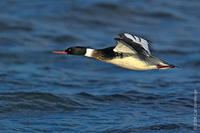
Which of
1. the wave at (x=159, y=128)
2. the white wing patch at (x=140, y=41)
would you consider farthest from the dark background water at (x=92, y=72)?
the white wing patch at (x=140, y=41)

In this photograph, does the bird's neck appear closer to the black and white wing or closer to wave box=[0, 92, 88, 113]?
the black and white wing

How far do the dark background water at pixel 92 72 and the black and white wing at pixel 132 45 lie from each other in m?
1.28

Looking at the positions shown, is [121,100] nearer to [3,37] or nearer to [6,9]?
[3,37]

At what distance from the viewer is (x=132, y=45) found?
26.1 ft

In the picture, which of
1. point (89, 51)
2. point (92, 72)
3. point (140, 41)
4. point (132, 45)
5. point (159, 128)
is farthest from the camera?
point (92, 72)

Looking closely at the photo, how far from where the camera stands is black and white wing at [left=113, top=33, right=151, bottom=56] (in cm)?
786

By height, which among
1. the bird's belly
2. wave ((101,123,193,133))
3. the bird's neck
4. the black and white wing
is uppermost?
the black and white wing

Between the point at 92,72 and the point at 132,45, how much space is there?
515 centimetres

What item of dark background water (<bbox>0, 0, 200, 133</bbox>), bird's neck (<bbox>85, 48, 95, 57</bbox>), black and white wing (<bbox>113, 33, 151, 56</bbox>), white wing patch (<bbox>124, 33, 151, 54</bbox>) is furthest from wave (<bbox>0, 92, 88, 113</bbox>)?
white wing patch (<bbox>124, 33, 151, 54</bbox>)

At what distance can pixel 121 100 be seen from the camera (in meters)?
10.4

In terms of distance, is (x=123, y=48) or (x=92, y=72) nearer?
(x=123, y=48)

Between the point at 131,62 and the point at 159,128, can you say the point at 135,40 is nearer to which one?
the point at 131,62

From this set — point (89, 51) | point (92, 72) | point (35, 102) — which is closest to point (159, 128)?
point (89, 51)

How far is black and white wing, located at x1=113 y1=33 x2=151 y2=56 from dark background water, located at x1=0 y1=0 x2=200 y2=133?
128 centimetres
